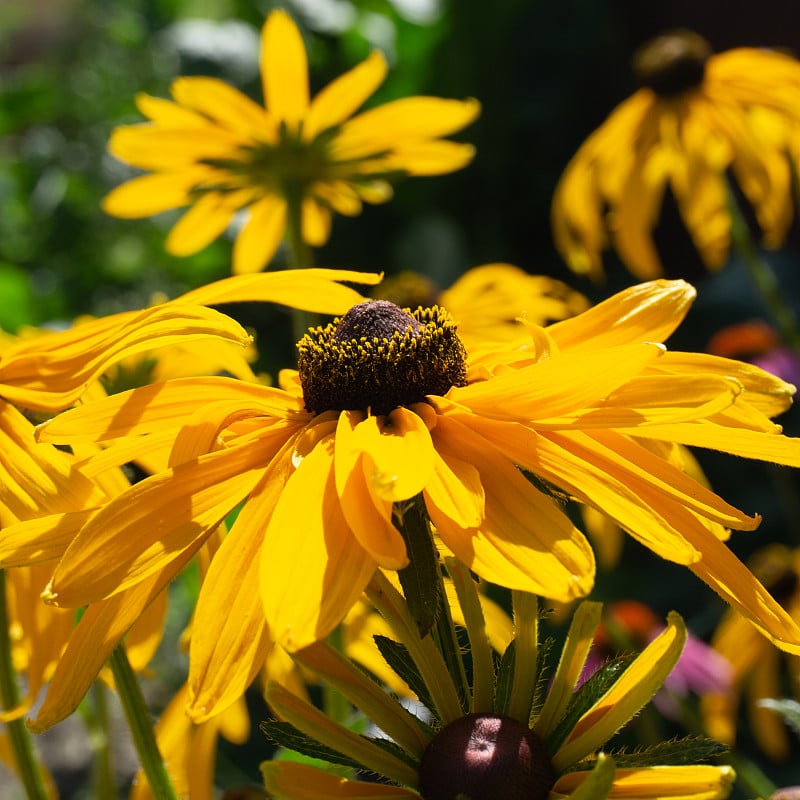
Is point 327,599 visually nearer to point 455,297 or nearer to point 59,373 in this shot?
point 59,373

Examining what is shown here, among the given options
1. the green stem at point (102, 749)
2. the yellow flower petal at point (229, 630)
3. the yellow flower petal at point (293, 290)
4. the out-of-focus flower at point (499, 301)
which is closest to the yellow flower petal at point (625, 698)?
the yellow flower petal at point (229, 630)

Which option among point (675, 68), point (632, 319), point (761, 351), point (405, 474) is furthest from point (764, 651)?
point (405, 474)

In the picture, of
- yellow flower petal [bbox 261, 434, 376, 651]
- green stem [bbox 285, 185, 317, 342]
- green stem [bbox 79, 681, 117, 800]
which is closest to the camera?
yellow flower petal [bbox 261, 434, 376, 651]

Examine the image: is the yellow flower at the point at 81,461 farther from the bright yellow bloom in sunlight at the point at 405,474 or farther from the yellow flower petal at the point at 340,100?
the yellow flower petal at the point at 340,100

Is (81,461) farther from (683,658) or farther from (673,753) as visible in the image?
(683,658)

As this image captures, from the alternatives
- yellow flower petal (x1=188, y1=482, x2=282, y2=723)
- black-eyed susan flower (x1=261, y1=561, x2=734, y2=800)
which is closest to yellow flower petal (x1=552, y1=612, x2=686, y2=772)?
black-eyed susan flower (x1=261, y1=561, x2=734, y2=800)

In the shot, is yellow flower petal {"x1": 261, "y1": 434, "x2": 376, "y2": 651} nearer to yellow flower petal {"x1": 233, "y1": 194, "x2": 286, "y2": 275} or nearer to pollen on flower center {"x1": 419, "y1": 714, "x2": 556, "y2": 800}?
pollen on flower center {"x1": 419, "y1": 714, "x2": 556, "y2": 800}
